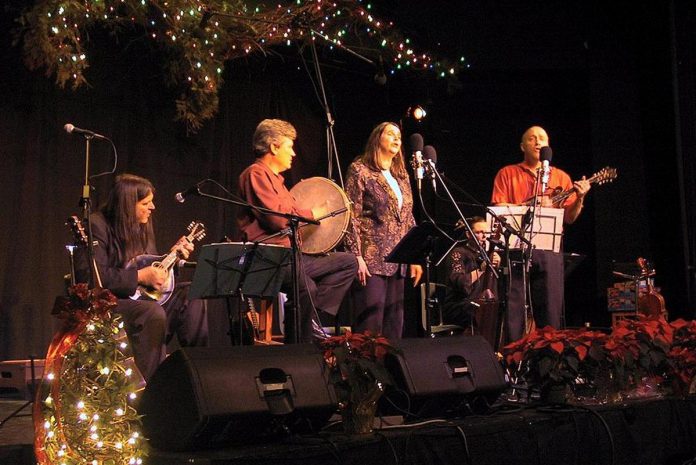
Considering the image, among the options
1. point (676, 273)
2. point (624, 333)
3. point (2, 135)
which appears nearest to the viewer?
point (624, 333)

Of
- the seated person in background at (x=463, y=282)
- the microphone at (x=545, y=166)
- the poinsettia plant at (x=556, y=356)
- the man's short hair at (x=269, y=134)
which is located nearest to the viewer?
the poinsettia plant at (x=556, y=356)

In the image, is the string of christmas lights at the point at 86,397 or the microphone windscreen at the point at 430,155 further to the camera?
the microphone windscreen at the point at 430,155

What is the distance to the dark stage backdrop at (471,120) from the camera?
648 centimetres

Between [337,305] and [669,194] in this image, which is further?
[669,194]

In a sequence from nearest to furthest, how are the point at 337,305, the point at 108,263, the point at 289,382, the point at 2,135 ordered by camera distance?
1. the point at 289,382
2. the point at 108,263
3. the point at 337,305
4. the point at 2,135

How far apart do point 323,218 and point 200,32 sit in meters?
2.15

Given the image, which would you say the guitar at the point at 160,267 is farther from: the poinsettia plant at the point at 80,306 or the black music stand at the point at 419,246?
the poinsettia plant at the point at 80,306

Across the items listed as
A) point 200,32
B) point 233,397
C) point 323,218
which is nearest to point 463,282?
point 323,218

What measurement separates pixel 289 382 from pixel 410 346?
27.0 inches

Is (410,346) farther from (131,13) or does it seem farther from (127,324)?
(131,13)

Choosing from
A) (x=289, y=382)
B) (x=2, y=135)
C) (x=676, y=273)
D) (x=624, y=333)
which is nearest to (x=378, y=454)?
(x=289, y=382)

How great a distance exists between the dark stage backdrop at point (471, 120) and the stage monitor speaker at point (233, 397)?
3568 mm

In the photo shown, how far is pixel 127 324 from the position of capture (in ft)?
14.5

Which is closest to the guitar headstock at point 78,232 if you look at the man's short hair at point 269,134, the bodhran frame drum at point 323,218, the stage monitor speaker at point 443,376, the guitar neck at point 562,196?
the bodhran frame drum at point 323,218
